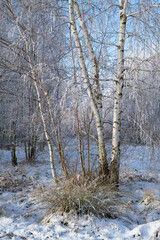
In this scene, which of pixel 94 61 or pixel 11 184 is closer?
pixel 94 61

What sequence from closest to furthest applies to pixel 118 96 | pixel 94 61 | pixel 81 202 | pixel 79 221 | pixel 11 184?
1. pixel 79 221
2. pixel 81 202
3. pixel 118 96
4. pixel 94 61
5. pixel 11 184

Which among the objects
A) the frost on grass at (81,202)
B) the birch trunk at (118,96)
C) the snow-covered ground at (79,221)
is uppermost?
the birch trunk at (118,96)

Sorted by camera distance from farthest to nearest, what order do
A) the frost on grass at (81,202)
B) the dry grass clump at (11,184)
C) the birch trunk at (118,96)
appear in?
the dry grass clump at (11,184) → the birch trunk at (118,96) → the frost on grass at (81,202)

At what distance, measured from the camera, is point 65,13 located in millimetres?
4117

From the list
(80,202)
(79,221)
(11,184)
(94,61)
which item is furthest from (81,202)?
(94,61)

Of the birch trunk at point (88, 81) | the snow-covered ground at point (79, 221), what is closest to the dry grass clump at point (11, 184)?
the snow-covered ground at point (79, 221)

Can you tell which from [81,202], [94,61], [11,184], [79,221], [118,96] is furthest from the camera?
[11,184]

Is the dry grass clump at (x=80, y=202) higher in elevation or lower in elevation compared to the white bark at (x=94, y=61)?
lower

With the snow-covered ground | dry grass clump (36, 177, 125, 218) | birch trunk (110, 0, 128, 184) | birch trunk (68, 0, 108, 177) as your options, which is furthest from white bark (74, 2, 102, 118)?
dry grass clump (36, 177, 125, 218)

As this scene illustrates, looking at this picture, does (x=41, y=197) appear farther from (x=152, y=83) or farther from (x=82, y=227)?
(x=152, y=83)

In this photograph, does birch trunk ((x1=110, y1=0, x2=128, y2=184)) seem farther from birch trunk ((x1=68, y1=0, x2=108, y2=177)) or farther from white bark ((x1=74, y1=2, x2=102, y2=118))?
white bark ((x1=74, y1=2, x2=102, y2=118))

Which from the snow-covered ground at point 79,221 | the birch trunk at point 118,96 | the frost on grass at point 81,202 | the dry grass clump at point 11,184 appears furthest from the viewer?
the dry grass clump at point 11,184

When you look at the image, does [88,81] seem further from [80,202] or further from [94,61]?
[80,202]

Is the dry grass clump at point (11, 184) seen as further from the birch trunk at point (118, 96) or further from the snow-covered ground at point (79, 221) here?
the birch trunk at point (118, 96)
